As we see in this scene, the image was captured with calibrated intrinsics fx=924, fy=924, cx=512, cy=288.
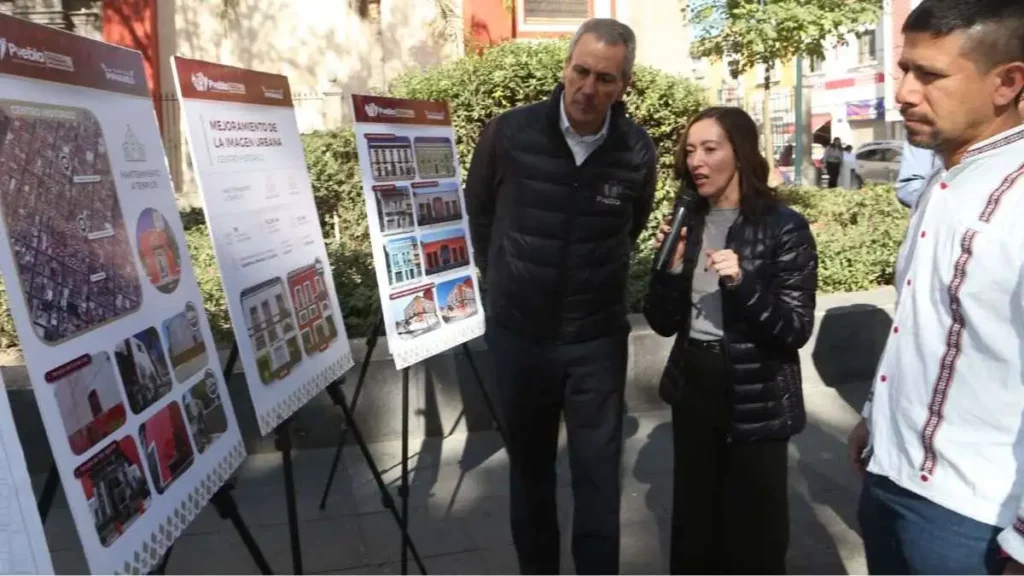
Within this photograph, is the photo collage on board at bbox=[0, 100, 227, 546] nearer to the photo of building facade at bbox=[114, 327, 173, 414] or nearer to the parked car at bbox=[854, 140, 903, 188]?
the photo of building facade at bbox=[114, 327, 173, 414]

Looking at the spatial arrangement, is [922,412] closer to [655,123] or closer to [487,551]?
[487,551]

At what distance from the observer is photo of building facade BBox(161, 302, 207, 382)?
7.52ft

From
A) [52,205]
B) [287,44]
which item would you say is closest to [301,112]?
[287,44]

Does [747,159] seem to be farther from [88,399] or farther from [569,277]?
[88,399]

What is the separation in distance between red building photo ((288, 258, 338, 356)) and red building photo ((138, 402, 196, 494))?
0.83 meters

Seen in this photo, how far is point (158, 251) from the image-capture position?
7.60ft

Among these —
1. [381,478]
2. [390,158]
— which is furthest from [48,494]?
[390,158]

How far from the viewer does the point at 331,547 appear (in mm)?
3980

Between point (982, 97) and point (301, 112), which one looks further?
point (301, 112)

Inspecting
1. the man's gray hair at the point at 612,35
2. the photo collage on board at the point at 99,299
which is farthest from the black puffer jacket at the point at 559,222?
the photo collage on board at the point at 99,299

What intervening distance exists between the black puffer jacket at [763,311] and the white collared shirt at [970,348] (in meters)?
1.00

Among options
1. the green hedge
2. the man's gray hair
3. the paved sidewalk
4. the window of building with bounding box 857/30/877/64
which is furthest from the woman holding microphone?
the window of building with bounding box 857/30/877/64

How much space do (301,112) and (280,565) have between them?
11.1m

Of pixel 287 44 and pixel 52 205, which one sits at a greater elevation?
pixel 287 44
